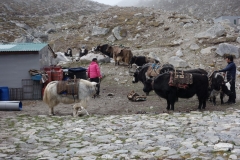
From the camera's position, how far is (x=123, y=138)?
5461 mm

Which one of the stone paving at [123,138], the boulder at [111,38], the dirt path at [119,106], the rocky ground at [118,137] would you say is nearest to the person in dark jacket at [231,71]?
the dirt path at [119,106]

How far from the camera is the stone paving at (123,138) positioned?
177 inches

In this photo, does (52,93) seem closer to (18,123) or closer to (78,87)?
(78,87)

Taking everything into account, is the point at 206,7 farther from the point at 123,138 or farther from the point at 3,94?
the point at 123,138

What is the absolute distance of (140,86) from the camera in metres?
13.9


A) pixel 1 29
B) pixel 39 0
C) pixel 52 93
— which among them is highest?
pixel 39 0

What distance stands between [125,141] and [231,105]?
545 centimetres

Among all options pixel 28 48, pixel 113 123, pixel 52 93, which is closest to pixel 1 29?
pixel 28 48

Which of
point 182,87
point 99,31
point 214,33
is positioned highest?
point 99,31

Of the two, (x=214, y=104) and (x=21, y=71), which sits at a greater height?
(x=21, y=71)

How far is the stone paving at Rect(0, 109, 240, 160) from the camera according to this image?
4496 mm

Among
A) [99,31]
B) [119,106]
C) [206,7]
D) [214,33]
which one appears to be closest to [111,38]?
[99,31]

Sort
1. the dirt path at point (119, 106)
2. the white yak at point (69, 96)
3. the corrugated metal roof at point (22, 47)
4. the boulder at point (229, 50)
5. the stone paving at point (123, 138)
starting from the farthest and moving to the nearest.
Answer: the boulder at point (229, 50)
the corrugated metal roof at point (22, 47)
the dirt path at point (119, 106)
the white yak at point (69, 96)
the stone paving at point (123, 138)

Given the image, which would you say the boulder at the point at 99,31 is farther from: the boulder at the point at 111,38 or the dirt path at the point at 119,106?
the dirt path at the point at 119,106
